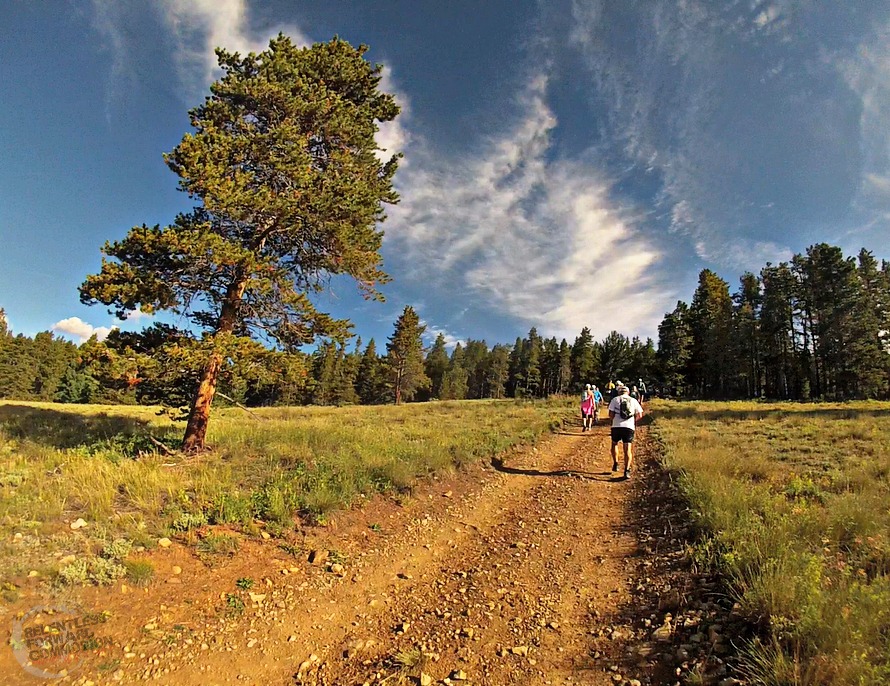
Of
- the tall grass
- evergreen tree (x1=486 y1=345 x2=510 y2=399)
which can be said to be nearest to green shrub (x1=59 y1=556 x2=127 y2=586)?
the tall grass

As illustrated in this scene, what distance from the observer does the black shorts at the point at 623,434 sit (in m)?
10.8

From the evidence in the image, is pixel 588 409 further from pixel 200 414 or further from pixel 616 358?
pixel 616 358

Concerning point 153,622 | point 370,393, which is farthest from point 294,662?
point 370,393

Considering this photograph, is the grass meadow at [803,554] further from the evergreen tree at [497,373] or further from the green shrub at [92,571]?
the evergreen tree at [497,373]

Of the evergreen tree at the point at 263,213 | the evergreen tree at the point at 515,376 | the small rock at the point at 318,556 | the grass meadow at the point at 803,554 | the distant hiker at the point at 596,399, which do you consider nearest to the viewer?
the grass meadow at the point at 803,554

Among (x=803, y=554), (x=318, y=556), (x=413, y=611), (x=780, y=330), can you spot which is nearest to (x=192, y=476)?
(x=318, y=556)

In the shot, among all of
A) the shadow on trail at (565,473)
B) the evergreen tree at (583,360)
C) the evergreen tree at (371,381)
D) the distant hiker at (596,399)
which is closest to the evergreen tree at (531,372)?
the evergreen tree at (583,360)

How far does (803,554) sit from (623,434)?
654 centimetres

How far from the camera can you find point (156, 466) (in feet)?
27.0

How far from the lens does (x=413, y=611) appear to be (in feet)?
15.5

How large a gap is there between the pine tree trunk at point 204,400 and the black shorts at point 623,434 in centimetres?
1021

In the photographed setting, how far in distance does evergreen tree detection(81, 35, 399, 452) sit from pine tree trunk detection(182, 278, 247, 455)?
26 mm

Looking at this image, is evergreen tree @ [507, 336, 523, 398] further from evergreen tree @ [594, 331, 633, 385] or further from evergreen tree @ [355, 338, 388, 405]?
evergreen tree @ [355, 338, 388, 405]

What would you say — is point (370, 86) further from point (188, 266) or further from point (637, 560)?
point (637, 560)
